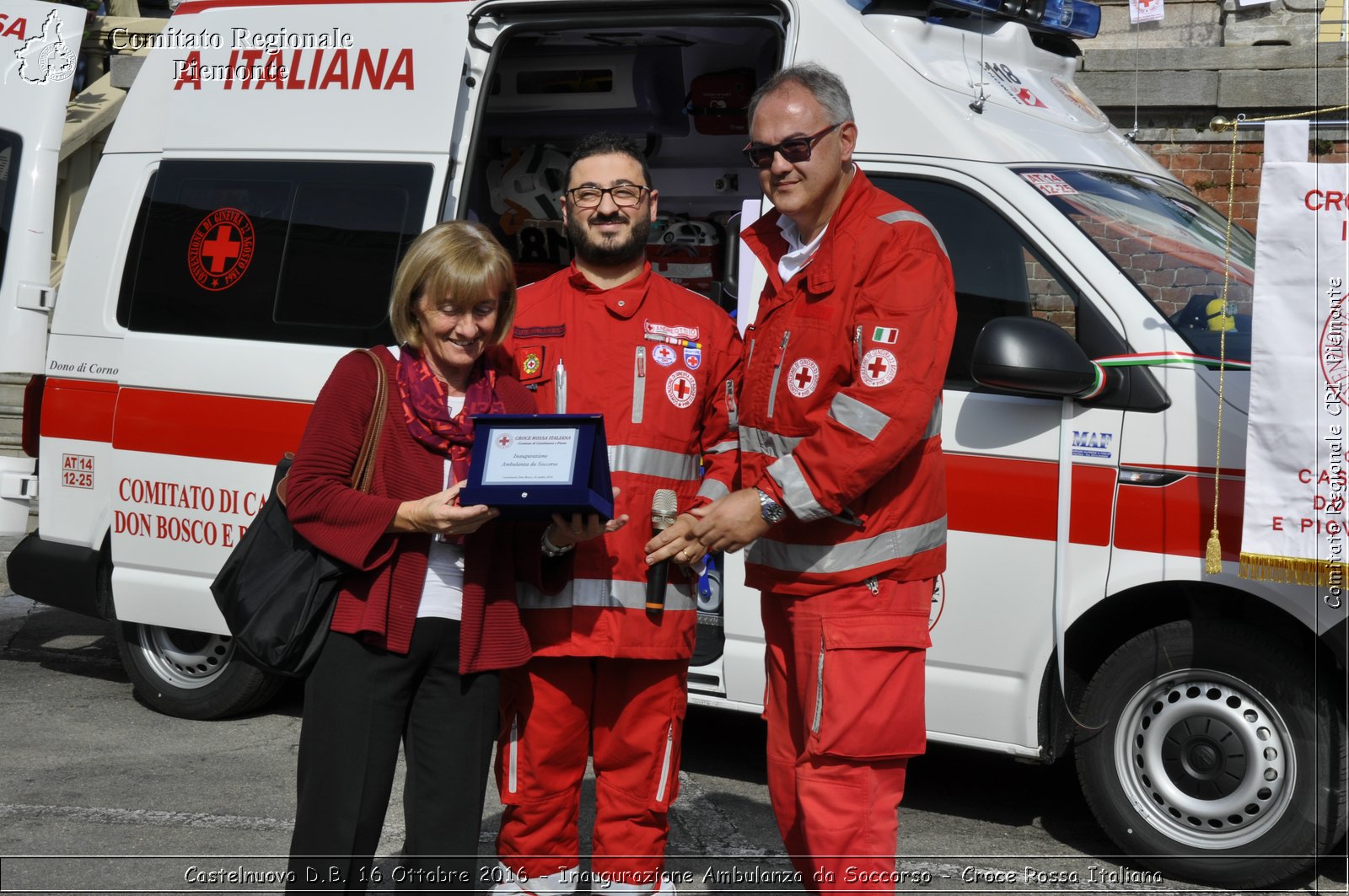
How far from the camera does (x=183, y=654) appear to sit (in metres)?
5.85

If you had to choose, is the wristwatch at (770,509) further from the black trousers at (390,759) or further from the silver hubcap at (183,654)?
the silver hubcap at (183,654)

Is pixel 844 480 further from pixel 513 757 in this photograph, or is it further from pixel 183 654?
pixel 183 654

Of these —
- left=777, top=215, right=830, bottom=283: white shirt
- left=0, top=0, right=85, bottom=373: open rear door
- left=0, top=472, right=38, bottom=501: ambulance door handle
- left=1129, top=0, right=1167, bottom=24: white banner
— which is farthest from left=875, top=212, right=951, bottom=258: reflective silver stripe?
left=1129, top=0, right=1167, bottom=24: white banner

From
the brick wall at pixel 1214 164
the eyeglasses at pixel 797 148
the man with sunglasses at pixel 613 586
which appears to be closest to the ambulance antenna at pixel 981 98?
the man with sunglasses at pixel 613 586

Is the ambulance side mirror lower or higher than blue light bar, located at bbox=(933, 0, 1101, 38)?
lower

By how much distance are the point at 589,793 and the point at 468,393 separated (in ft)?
7.38

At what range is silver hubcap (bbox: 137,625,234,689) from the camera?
5.82 metres

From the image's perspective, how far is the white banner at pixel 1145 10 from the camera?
10.6 meters

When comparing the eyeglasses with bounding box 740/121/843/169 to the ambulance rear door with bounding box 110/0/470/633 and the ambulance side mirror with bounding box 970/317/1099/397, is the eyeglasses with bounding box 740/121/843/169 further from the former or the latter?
the ambulance rear door with bounding box 110/0/470/633

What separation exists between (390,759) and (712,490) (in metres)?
1.01

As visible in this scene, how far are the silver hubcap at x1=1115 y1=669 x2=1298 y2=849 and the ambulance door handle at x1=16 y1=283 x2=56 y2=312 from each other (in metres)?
4.19

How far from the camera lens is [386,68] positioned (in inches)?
208

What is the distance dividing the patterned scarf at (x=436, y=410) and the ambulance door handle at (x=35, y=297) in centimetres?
300

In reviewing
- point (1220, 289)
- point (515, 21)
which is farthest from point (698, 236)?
point (1220, 289)
